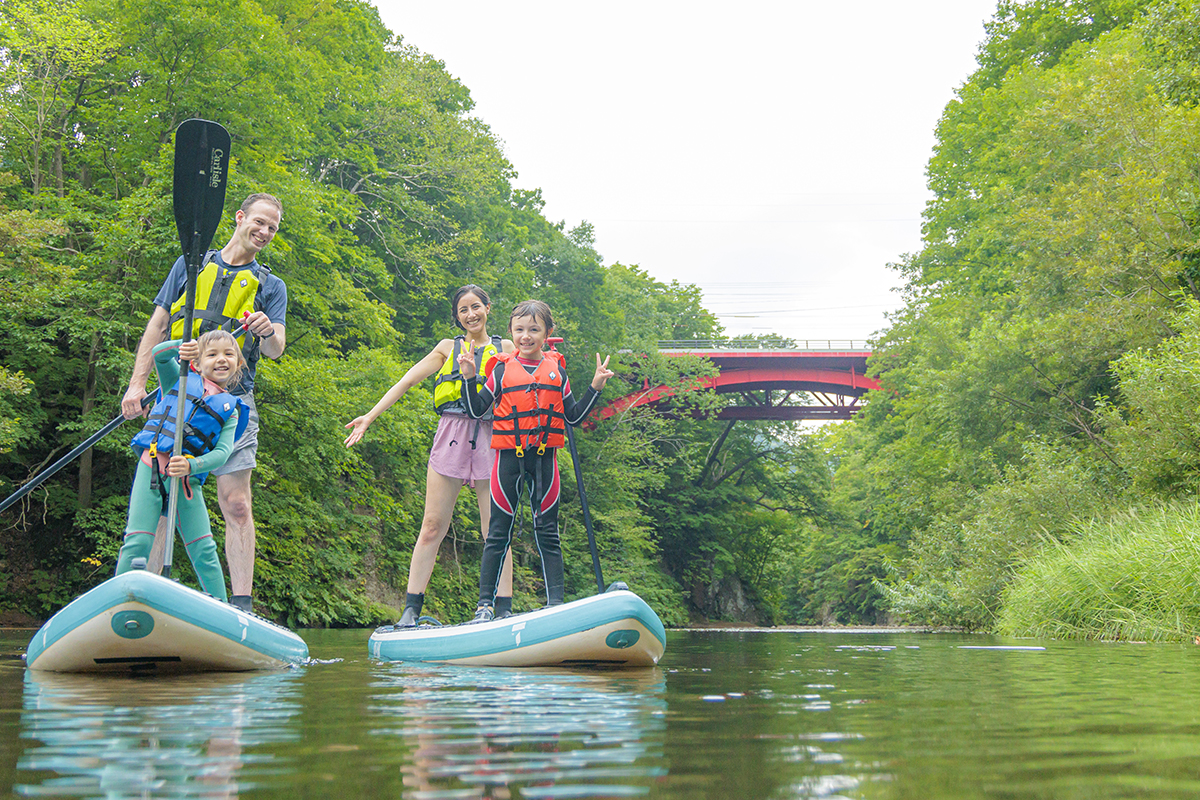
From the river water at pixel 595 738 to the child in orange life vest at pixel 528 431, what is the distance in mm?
1550

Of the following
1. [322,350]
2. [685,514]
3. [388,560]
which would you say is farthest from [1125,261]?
[685,514]

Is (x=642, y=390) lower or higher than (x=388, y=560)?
higher

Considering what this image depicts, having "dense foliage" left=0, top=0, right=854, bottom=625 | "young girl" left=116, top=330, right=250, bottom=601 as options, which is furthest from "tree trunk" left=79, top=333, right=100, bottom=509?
"young girl" left=116, top=330, right=250, bottom=601

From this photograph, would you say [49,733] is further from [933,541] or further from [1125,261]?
[933,541]

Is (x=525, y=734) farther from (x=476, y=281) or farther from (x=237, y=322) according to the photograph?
(x=476, y=281)

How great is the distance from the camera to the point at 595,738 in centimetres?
230

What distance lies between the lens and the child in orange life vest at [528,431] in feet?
→ 18.7

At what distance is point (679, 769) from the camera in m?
1.90

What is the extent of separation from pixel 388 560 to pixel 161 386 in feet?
56.3

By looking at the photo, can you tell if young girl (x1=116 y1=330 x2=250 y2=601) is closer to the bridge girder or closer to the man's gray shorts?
the man's gray shorts

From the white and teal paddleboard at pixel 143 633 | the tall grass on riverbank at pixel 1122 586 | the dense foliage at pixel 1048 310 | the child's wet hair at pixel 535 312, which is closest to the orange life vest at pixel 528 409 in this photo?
the child's wet hair at pixel 535 312

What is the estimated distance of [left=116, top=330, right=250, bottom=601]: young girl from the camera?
5.01 m

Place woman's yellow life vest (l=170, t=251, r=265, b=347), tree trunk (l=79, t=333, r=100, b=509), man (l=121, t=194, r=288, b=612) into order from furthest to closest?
tree trunk (l=79, t=333, r=100, b=509) → woman's yellow life vest (l=170, t=251, r=265, b=347) → man (l=121, t=194, r=288, b=612)

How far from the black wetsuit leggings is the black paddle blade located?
1.94 metres
